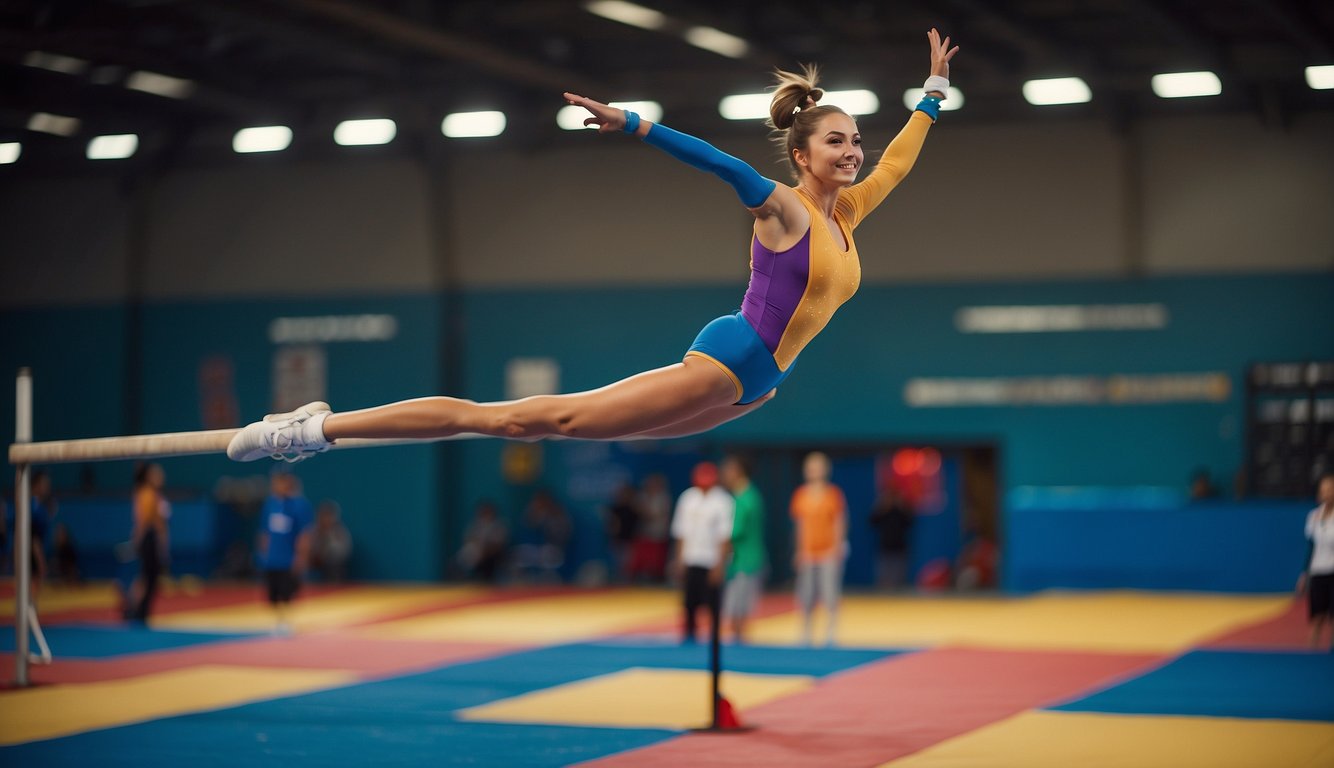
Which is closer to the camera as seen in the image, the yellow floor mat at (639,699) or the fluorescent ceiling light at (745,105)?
the yellow floor mat at (639,699)

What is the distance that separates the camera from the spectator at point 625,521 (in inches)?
960

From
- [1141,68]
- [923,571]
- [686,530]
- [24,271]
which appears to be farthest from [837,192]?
[24,271]

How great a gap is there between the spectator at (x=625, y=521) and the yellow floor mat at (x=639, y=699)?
1082cm

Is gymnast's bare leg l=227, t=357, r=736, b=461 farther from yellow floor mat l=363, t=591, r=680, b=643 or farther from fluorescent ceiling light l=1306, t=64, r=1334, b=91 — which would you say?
fluorescent ceiling light l=1306, t=64, r=1334, b=91

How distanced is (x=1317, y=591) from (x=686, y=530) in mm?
6090

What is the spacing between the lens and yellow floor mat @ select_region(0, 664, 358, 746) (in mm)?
10578

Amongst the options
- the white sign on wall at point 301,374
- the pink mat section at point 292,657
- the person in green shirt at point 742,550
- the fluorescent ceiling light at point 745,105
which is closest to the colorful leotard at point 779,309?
the pink mat section at point 292,657

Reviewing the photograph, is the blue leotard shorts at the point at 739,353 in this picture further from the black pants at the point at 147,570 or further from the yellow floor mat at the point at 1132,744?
the black pants at the point at 147,570

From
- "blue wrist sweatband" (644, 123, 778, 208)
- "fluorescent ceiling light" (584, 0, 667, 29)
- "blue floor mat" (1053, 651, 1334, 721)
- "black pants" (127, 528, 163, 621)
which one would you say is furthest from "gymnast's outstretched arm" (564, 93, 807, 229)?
"black pants" (127, 528, 163, 621)

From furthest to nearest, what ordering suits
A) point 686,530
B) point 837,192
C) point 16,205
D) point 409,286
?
1. point 16,205
2. point 409,286
3. point 686,530
4. point 837,192

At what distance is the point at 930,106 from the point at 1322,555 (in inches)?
320

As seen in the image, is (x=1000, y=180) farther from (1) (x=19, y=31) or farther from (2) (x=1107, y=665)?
(1) (x=19, y=31)

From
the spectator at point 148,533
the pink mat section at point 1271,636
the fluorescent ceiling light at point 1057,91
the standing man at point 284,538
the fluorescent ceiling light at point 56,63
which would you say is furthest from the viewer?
the fluorescent ceiling light at point 1057,91

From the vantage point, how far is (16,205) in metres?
27.5
